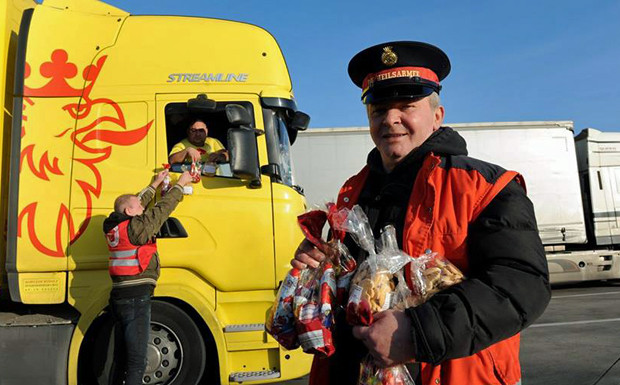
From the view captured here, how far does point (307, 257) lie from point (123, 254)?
2494 mm

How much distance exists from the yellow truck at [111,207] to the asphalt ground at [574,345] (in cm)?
150

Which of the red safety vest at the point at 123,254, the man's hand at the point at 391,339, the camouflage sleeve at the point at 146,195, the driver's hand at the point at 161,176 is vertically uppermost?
the driver's hand at the point at 161,176

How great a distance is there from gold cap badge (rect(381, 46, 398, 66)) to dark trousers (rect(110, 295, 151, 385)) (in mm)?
2827

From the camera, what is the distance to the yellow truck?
12.6 ft

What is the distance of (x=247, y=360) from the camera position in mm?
3971

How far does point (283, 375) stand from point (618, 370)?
3520 mm

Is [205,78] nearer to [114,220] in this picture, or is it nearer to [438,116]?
[114,220]

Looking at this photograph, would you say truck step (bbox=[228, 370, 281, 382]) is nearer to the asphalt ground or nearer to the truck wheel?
the truck wheel

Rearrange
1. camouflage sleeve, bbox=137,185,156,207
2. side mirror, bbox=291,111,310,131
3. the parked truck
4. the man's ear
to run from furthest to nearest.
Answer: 1. the parked truck
2. side mirror, bbox=291,111,310,131
3. camouflage sleeve, bbox=137,185,156,207
4. the man's ear

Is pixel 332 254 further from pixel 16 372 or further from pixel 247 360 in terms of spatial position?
pixel 16 372

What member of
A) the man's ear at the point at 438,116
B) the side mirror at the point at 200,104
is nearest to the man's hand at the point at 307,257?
the man's ear at the point at 438,116

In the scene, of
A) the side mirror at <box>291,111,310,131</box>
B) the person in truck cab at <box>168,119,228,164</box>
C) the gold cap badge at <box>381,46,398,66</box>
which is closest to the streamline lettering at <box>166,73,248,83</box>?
the person in truck cab at <box>168,119,228,164</box>

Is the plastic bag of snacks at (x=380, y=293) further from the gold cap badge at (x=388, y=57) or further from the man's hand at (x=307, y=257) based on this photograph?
the gold cap badge at (x=388, y=57)

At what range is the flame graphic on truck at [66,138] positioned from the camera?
12.6ft
